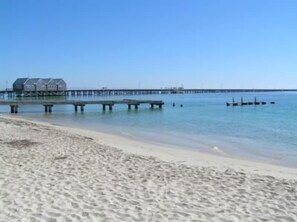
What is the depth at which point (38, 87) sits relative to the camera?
131375mm

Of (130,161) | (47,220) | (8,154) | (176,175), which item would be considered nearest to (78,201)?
(47,220)

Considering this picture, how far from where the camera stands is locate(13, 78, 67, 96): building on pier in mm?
122625

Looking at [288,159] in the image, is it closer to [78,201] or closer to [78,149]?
[78,149]

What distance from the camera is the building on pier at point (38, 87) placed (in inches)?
4828

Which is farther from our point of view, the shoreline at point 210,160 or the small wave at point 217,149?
the small wave at point 217,149

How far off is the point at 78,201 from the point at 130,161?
14.8 feet

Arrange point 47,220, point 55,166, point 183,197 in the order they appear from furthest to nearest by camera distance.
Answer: point 55,166
point 183,197
point 47,220

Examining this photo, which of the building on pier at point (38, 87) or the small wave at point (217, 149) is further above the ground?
the building on pier at point (38, 87)

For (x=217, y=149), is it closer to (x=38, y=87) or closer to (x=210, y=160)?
(x=210, y=160)

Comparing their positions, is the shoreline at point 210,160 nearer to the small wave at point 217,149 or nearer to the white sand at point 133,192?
the small wave at point 217,149

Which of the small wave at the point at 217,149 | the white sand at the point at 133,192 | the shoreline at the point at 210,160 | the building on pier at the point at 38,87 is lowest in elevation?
the small wave at the point at 217,149

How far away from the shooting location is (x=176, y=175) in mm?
8953

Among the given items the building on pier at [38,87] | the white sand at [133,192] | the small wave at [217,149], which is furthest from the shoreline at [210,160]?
the building on pier at [38,87]

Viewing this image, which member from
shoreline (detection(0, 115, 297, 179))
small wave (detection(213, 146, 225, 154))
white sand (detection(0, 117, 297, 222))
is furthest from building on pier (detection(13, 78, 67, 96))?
white sand (detection(0, 117, 297, 222))
